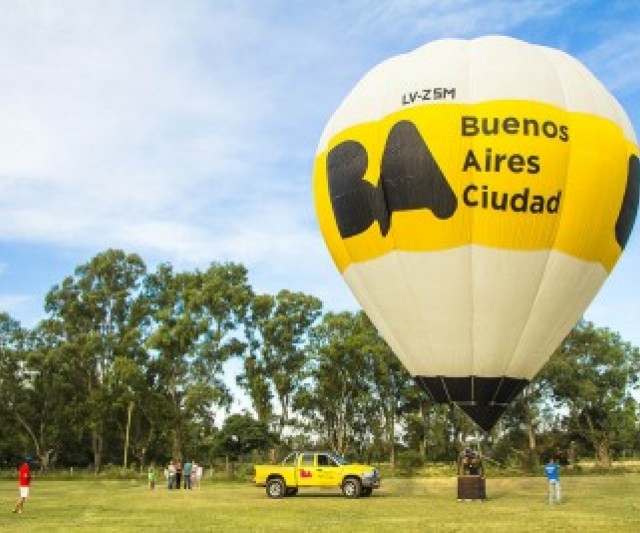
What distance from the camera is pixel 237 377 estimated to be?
65.1 meters

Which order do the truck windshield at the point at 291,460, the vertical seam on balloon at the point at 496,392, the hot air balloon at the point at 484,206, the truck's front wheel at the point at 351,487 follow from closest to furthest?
the hot air balloon at the point at 484,206, the vertical seam on balloon at the point at 496,392, the truck's front wheel at the point at 351,487, the truck windshield at the point at 291,460

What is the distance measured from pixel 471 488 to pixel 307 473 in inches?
270

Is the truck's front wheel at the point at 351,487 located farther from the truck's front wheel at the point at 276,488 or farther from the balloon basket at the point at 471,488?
the balloon basket at the point at 471,488

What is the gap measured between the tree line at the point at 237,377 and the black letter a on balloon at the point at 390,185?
1566 inches

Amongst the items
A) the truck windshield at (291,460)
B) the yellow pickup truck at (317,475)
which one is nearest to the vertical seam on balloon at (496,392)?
the yellow pickup truck at (317,475)

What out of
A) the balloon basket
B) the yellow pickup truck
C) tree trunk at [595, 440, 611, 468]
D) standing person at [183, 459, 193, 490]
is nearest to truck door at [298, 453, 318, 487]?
the yellow pickup truck

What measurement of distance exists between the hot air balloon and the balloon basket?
3.15 m

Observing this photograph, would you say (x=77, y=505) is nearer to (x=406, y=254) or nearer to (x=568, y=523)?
(x=406, y=254)

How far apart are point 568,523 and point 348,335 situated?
1879 inches

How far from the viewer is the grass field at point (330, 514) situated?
1739 cm

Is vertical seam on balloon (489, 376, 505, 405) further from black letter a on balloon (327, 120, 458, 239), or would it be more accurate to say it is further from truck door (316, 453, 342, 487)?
truck door (316, 453, 342, 487)

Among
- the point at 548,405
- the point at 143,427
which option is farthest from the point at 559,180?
the point at 143,427

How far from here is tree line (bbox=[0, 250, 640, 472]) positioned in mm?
62969

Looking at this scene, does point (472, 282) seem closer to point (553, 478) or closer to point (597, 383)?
point (553, 478)
